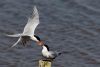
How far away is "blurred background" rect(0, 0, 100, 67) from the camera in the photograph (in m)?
12.6

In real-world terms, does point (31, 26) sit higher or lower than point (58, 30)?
lower

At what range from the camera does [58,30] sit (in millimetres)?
14633

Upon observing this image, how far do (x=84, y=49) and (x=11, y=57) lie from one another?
2261 mm

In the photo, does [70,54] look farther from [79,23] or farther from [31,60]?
[79,23]

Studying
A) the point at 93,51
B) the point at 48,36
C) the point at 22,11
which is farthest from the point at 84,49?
the point at 22,11

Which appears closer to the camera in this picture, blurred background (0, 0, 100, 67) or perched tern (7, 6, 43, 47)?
perched tern (7, 6, 43, 47)

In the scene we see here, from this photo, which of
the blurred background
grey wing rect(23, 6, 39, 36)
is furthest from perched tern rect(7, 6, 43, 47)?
the blurred background

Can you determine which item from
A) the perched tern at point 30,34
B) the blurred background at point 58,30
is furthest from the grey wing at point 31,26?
the blurred background at point 58,30

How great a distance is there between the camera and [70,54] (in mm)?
13039

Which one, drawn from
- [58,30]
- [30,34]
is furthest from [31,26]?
[58,30]

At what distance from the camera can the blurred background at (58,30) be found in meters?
12.6

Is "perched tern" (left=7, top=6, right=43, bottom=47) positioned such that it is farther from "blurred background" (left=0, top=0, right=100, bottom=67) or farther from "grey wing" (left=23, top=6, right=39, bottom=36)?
"blurred background" (left=0, top=0, right=100, bottom=67)

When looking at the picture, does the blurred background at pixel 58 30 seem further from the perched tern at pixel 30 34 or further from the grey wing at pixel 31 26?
the grey wing at pixel 31 26

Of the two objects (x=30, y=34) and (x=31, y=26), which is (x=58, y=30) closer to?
(x=31, y=26)
